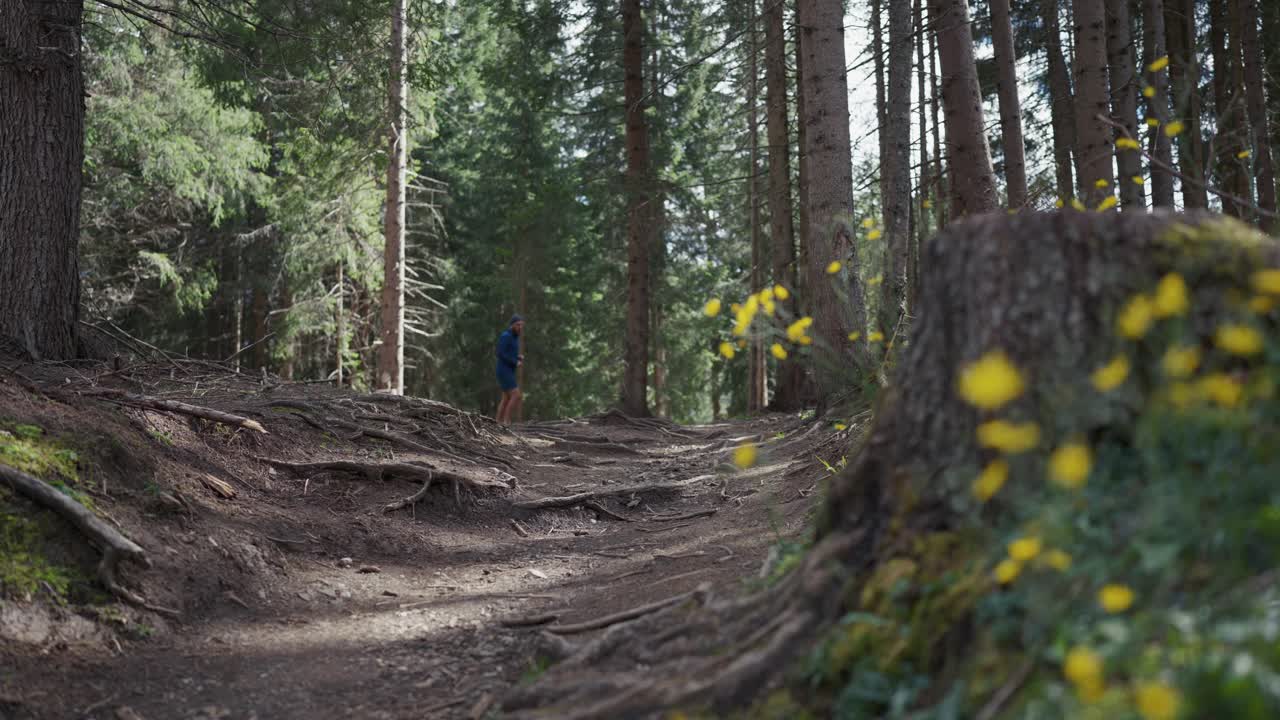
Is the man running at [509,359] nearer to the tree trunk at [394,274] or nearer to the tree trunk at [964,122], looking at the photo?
the tree trunk at [394,274]

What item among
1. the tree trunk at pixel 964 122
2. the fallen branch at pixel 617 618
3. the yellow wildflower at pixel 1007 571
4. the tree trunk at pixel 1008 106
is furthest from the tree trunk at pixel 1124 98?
the yellow wildflower at pixel 1007 571

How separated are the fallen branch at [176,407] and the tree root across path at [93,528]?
1.78m

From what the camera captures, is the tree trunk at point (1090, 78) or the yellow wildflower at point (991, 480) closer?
the yellow wildflower at point (991, 480)

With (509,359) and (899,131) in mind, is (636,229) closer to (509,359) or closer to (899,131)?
(509,359)

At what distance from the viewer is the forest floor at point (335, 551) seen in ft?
10.8

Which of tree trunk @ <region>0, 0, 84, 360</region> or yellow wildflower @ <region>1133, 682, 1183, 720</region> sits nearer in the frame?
yellow wildflower @ <region>1133, 682, 1183, 720</region>

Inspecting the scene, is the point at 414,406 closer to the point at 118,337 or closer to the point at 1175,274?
the point at 118,337

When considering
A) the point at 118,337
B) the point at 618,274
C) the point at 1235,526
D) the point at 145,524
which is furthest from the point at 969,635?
the point at 618,274

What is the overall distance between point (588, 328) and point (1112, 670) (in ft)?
75.7

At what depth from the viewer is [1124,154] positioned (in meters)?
7.11

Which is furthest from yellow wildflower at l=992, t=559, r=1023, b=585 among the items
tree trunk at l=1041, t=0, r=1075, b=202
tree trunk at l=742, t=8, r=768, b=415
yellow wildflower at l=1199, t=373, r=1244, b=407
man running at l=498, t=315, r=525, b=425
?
tree trunk at l=742, t=8, r=768, b=415

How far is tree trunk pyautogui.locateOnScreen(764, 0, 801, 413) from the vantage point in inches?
599

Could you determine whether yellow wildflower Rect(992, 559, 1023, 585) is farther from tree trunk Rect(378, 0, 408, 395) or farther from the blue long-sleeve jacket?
tree trunk Rect(378, 0, 408, 395)

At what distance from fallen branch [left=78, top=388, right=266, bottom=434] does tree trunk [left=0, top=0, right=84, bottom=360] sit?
1448 millimetres
